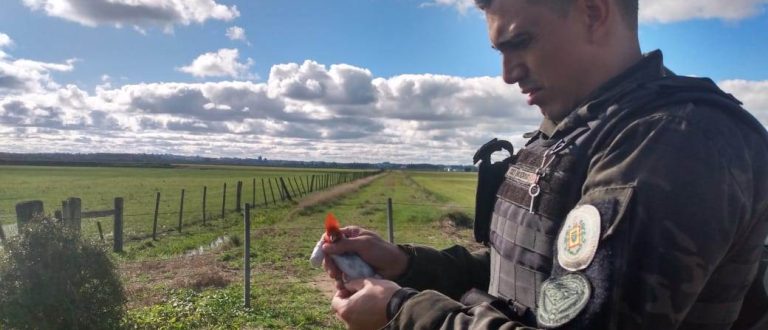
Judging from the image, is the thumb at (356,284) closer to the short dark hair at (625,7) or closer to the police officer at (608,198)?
the police officer at (608,198)

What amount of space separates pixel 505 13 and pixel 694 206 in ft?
2.78

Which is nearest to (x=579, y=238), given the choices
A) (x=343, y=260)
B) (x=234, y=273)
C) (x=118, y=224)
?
(x=343, y=260)

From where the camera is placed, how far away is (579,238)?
1312 millimetres

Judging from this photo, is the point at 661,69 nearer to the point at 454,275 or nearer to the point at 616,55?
the point at 616,55

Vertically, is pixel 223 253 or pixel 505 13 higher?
pixel 505 13

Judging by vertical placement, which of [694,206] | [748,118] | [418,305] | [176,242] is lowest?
[176,242]

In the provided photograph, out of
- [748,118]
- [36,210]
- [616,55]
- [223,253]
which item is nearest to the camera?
[748,118]

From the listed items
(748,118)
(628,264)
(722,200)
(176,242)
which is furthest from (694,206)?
(176,242)

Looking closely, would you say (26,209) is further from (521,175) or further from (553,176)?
(553,176)

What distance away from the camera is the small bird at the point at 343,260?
1995mm

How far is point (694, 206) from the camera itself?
120 cm

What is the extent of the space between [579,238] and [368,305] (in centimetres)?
70

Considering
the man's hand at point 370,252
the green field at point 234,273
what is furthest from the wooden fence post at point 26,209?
the man's hand at point 370,252

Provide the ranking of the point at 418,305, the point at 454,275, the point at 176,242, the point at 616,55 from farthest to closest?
the point at 176,242 → the point at 454,275 → the point at 616,55 → the point at 418,305
